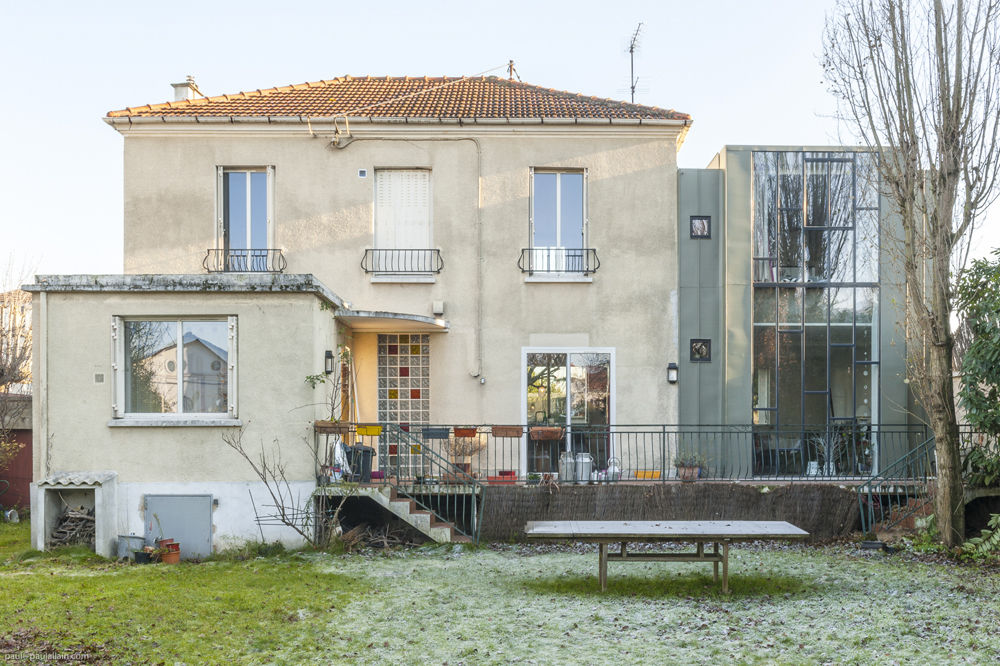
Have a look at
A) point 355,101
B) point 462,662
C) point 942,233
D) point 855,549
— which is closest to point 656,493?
point 855,549

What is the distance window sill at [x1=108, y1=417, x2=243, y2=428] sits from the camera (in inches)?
386

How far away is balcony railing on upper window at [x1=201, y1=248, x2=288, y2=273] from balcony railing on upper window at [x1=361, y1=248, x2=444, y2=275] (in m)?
1.47

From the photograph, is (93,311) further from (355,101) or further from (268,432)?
(355,101)

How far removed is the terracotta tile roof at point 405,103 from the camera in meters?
13.3

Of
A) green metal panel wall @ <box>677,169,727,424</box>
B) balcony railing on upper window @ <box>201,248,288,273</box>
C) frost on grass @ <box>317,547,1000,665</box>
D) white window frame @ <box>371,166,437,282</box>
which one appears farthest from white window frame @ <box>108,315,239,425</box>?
green metal panel wall @ <box>677,169,727,424</box>

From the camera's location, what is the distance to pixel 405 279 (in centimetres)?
1320

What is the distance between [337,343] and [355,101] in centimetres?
490

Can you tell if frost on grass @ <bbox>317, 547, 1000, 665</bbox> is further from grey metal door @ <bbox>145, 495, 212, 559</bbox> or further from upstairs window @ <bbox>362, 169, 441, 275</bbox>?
upstairs window @ <bbox>362, 169, 441, 275</bbox>

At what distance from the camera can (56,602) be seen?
279 inches

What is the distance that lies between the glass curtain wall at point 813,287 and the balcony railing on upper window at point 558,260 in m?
2.82

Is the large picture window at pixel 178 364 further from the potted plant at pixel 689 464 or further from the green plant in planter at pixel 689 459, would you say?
the green plant in planter at pixel 689 459

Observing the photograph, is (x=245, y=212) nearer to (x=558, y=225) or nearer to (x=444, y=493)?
(x=558, y=225)

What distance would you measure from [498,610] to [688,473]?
18.0 feet

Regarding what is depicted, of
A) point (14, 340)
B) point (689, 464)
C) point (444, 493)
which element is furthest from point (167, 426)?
point (14, 340)
